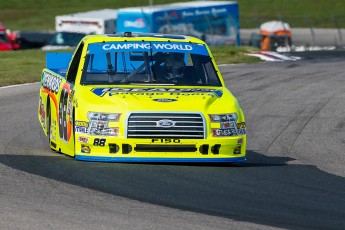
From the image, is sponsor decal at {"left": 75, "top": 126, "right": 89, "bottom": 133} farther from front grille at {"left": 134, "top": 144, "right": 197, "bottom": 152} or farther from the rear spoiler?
the rear spoiler

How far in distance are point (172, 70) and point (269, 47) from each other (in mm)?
37197

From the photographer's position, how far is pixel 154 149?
11.9 meters

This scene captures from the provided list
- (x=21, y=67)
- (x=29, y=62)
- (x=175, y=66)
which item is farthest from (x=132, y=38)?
(x=29, y=62)

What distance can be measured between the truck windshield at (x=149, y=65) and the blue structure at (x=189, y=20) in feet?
109

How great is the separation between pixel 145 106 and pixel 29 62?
1875 centimetres

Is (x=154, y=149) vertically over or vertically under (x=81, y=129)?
under

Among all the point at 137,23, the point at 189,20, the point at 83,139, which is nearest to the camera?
the point at 83,139

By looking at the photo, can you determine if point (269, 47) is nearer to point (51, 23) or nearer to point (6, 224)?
point (51, 23)

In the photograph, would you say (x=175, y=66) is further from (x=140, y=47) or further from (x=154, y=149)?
(x=154, y=149)

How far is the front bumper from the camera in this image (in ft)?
38.9

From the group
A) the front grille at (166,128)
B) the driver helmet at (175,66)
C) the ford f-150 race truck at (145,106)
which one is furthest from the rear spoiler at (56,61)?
the front grille at (166,128)

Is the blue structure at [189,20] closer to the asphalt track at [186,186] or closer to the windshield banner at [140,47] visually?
the asphalt track at [186,186]

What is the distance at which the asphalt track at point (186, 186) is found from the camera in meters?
8.76

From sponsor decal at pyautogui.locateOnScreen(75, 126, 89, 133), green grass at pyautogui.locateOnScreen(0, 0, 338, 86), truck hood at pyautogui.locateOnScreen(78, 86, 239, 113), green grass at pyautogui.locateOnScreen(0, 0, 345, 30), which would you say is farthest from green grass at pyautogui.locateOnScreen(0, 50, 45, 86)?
green grass at pyautogui.locateOnScreen(0, 0, 345, 30)
